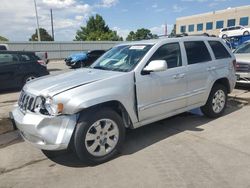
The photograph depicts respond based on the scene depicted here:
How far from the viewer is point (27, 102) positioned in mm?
3871

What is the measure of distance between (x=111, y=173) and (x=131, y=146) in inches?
38.0

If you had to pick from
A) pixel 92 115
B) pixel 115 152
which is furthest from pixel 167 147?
pixel 92 115

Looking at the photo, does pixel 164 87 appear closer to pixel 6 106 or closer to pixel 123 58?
pixel 123 58

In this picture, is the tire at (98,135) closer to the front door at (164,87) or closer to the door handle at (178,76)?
the front door at (164,87)

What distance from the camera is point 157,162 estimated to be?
153 inches

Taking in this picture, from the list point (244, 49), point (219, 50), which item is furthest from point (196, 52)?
point (244, 49)

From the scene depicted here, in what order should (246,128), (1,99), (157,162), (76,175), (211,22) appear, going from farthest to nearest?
(211,22) < (1,99) < (246,128) < (157,162) < (76,175)

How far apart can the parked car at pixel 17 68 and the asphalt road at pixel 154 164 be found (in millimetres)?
5710

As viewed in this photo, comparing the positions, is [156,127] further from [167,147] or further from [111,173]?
[111,173]

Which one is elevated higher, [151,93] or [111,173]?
[151,93]

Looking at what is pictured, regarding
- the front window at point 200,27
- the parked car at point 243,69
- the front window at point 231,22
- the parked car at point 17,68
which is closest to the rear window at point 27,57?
the parked car at point 17,68

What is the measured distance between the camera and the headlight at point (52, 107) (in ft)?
11.4

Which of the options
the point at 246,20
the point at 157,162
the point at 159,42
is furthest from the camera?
the point at 246,20

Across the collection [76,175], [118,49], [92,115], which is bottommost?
[76,175]
